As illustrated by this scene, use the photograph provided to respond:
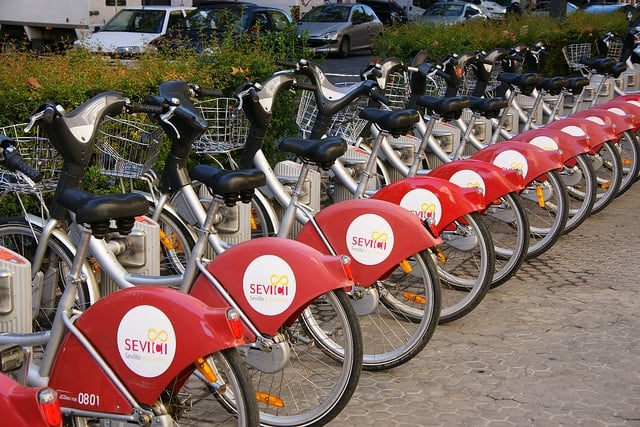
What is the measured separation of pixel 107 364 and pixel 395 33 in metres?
7.63

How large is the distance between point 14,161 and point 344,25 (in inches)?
830

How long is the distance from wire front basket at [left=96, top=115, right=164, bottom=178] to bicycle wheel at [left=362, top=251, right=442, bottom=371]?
4.40 ft

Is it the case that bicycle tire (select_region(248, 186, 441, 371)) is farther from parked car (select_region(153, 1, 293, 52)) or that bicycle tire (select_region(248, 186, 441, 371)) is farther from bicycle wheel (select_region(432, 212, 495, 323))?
parked car (select_region(153, 1, 293, 52))

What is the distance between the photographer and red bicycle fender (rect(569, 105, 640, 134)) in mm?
7893

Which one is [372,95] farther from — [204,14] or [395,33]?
[204,14]

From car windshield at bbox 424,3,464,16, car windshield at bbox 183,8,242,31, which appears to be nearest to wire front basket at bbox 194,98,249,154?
car windshield at bbox 183,8,242,31

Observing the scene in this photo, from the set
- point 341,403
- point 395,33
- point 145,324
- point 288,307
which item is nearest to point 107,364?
point 145,324

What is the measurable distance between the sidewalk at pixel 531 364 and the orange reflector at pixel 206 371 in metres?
1.05

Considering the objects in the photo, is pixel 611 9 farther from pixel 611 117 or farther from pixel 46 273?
pixel 46 273

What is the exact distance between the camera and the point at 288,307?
3.92 meters

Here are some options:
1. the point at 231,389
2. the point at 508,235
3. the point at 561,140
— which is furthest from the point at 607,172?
the point at 231,389

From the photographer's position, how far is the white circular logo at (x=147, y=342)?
10.7 feet

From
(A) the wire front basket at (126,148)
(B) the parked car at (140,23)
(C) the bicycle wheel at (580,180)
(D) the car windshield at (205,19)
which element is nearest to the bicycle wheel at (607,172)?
(C) the bicycle wheel at (580,180)

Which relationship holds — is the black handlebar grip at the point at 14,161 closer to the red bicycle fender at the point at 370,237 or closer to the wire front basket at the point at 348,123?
the red bicycle fender at the point at 370,237
